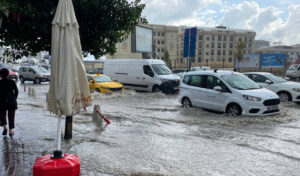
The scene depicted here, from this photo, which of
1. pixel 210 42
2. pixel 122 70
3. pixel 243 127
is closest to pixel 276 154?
pixel 243 127

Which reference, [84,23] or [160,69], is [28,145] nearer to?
[84,23]

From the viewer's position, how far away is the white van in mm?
17984

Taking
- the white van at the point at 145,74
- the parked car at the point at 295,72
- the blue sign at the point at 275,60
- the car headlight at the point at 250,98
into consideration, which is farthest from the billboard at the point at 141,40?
the car headlight at the point at 250,98

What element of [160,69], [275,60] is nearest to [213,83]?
[160,69]

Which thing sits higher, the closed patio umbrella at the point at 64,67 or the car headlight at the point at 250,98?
the closed patio umbrella at the point at 64,67

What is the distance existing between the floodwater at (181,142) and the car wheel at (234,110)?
0.27 meters

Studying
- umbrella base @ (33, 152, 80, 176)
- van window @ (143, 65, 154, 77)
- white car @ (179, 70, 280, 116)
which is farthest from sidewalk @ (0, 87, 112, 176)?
van window @ (143, 65, 154, 77)

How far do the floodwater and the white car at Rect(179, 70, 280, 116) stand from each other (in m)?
0.34

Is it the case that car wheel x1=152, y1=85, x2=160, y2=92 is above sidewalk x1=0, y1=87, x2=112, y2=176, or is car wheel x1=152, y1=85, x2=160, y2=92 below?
above

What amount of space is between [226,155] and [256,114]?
4.14 m

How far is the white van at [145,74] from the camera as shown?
1798 cm

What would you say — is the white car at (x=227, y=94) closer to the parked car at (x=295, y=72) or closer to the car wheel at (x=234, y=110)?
the car wheel at (x=234, y=110)

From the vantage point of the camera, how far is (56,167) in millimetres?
4008

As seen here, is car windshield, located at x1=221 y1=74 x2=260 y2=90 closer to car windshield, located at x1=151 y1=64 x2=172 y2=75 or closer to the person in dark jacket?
the person in dark jacket
